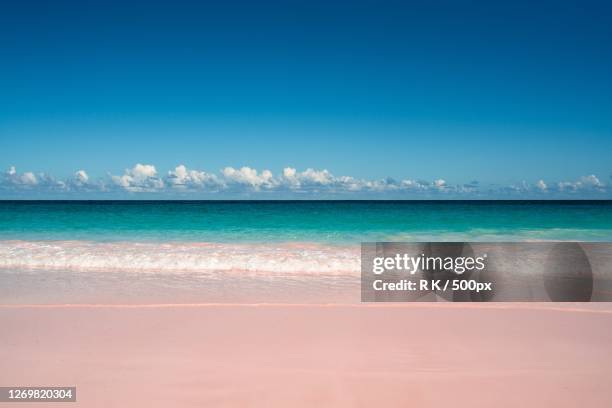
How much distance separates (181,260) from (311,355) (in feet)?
25.1

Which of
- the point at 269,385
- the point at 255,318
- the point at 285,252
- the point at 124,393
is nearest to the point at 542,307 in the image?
the point at 255,318

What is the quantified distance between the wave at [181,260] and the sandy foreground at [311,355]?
429 centimetres

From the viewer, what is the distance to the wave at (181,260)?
10336mm

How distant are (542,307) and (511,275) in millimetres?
3595

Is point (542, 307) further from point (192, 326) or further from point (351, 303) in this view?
point (192, 326)

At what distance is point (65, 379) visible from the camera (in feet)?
12.5

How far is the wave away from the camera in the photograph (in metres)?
10.3

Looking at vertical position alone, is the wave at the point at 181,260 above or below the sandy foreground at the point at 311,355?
below

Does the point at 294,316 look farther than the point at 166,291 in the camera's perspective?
No

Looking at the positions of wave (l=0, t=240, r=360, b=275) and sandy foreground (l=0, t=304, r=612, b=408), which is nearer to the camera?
sandy foreground (l=0, t=304, r=612, b=408)

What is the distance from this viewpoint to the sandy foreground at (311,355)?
3.57 meters

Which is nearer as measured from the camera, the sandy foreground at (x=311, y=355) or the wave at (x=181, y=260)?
the sandy foreground at (x=311, y=355)

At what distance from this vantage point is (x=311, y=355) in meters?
4.33

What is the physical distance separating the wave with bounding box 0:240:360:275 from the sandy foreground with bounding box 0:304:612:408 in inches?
169
